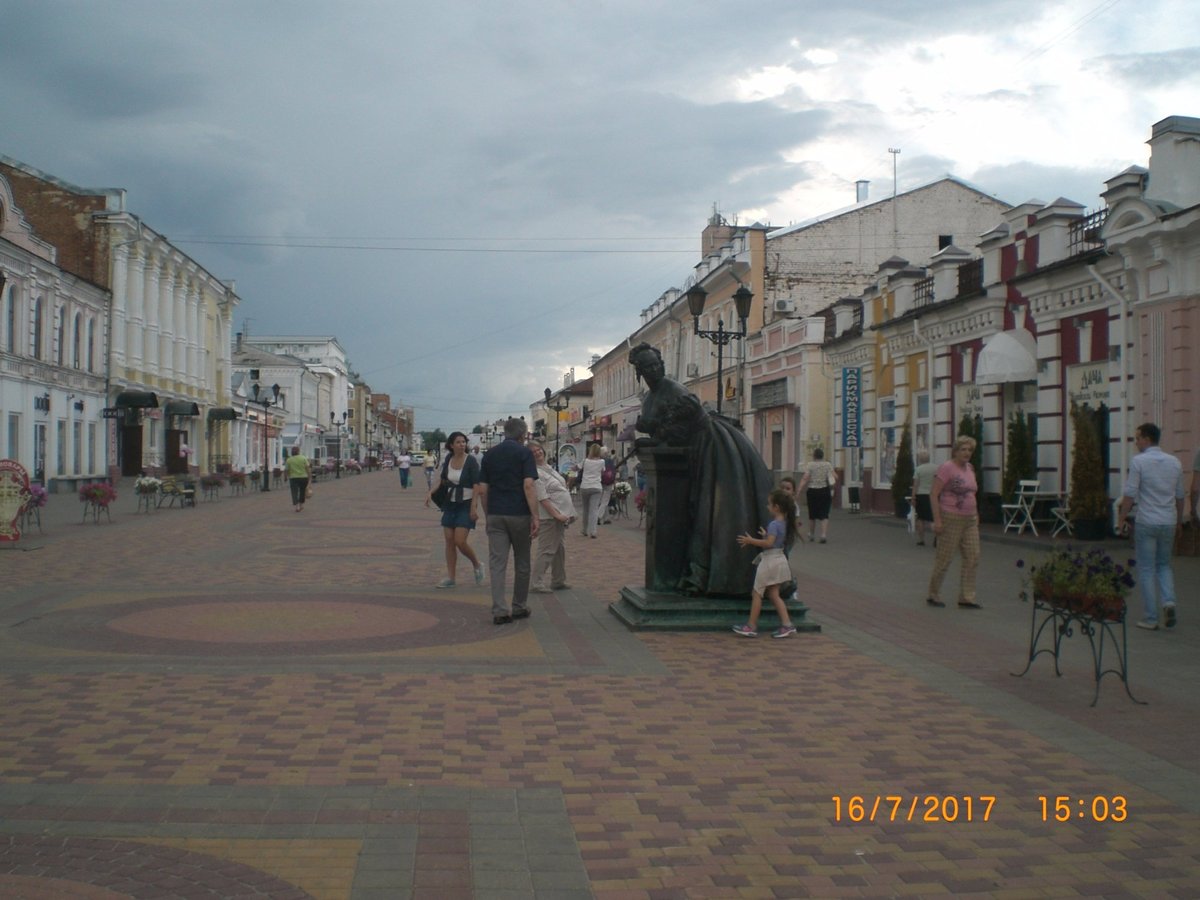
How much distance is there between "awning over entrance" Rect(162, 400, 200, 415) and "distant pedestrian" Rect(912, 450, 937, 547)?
3897 cm

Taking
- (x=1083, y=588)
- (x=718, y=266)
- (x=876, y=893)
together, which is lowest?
(x=876, y=893)

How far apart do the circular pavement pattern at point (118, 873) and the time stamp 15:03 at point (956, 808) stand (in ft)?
7.53

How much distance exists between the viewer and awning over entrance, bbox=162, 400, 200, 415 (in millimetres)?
50175

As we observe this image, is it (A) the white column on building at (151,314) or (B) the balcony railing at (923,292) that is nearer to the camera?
(B) the balcony railing at (923,292)

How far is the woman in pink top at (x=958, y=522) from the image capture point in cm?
1088

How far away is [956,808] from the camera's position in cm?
482

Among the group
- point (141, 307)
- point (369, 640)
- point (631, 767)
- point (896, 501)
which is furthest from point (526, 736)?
point (141, 307)

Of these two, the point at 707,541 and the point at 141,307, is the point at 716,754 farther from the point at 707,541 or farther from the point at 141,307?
the point at 141,307

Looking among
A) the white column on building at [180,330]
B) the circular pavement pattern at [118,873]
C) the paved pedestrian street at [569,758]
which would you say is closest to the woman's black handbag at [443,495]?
the paved pedestrian street at [569,758]

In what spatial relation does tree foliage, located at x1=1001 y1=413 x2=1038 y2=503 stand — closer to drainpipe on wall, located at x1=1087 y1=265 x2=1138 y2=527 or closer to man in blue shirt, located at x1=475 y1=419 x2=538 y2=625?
drainpipe on wall, located at x1=1087 y1=265 x2=1138 y2=527

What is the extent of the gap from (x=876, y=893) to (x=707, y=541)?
5640 mm

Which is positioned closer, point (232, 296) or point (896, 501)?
point (896, 501)

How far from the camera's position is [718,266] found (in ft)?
137

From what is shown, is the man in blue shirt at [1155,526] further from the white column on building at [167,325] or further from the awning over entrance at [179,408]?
the white column on building at [167,325]
